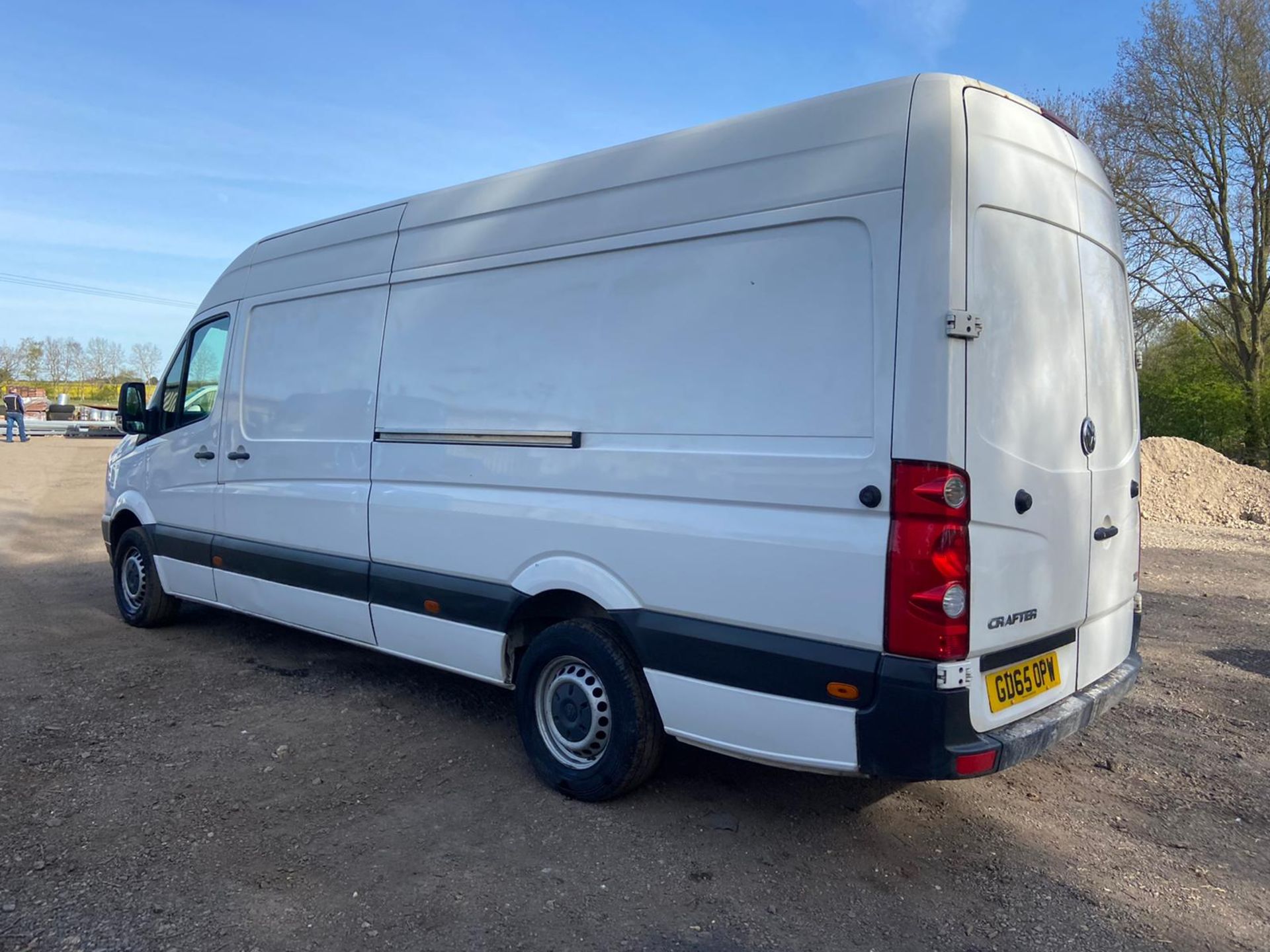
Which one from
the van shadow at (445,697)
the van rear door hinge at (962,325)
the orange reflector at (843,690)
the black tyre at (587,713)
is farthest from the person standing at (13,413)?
the van rear door hinge at (962,325)

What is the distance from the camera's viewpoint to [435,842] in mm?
3576

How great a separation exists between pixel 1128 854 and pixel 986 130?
272cm

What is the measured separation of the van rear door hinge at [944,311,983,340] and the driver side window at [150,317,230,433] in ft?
15.9

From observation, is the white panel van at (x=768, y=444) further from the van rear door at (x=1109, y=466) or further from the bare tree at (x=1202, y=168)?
the bare tree at (x=1202, y=168)

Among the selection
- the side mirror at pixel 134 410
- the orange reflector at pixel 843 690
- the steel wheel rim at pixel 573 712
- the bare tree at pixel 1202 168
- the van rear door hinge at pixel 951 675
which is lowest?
the steel wheel rim at pixel 573 712

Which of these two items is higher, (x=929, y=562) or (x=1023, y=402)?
(x=1023, y=402)

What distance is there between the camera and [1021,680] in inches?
128

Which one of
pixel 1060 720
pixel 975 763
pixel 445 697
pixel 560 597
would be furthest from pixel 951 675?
pixel 445 697

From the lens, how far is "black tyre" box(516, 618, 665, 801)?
147 inches

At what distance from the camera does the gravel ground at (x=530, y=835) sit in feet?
9.89

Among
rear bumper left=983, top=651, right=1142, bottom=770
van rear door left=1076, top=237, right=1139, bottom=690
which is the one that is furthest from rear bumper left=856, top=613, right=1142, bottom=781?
van rear door left=1076, top=237, right=1139, bottom=690

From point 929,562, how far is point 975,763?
0.68 metres

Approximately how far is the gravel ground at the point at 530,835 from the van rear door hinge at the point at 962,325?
6.31 ft

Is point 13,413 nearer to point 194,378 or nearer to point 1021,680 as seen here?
point 194,378
